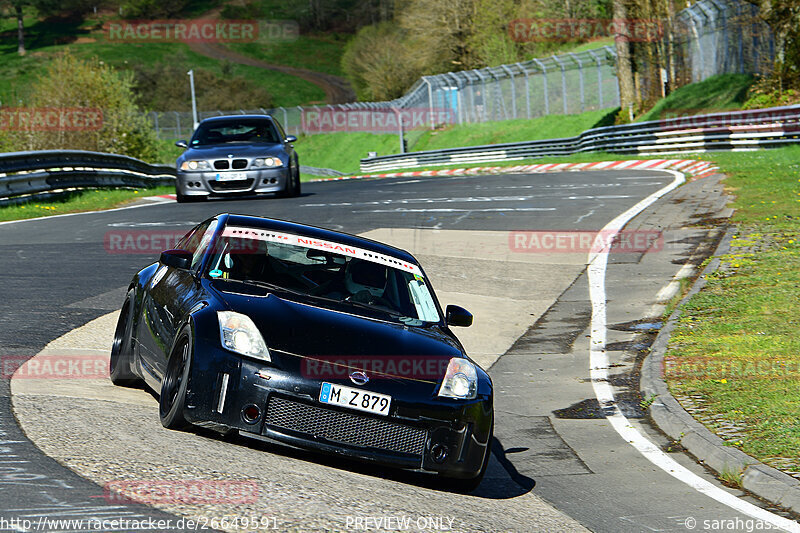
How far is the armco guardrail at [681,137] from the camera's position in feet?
102

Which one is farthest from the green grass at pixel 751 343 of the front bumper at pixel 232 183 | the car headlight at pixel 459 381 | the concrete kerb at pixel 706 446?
the front bumper at pixel 232 183

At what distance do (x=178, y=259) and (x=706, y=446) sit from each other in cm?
378

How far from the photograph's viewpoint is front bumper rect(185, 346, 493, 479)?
588 centimetres

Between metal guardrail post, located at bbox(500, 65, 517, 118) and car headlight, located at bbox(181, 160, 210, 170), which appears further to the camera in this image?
metal guardrail post, located at bbox(500, 65, 517, 118)

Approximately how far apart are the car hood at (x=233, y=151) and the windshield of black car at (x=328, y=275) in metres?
13.8

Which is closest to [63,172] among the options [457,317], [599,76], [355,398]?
[457,317]

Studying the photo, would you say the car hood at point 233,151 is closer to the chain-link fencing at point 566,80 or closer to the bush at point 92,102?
the bush at point 92,102

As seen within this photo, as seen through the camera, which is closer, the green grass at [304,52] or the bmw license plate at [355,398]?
the bmw license plate at [355,398]

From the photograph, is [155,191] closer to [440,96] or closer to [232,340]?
[232,340]

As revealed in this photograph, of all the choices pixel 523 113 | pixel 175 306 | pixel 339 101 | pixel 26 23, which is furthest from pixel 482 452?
pixel 26 23

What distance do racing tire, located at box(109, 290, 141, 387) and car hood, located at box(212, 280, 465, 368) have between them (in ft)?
4.33

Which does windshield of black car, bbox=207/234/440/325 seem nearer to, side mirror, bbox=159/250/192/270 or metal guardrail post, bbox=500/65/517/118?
side mirror, bbox=159/250/192/270

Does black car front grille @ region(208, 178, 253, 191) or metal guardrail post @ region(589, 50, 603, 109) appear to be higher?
metal guardrail post @ region(589, 50, 603, 109)

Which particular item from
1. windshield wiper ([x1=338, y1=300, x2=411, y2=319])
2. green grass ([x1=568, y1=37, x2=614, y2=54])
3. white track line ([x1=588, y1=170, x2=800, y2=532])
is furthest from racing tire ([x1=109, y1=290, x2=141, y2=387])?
green grass ([x1=568, y1=37, x2=614, y2=54])
